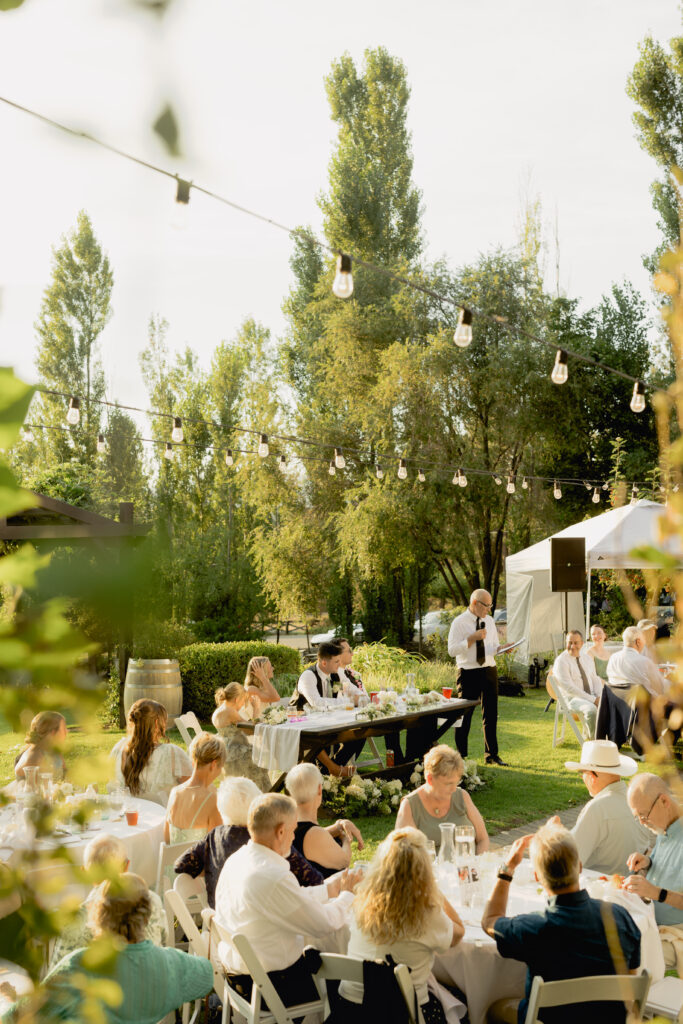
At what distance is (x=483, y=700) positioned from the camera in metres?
9.64

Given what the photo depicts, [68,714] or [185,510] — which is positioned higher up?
[185,510]

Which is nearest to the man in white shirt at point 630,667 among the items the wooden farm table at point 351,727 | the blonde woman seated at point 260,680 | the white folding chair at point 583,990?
the wooden farm table at point 351,727

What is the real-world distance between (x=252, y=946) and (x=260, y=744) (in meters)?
3.98

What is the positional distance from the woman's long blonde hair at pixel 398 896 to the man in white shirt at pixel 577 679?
22.6ft

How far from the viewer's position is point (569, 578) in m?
11.6

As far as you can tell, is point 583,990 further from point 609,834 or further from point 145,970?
point 609,834

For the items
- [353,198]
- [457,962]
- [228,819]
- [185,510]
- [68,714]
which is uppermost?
[353,198]

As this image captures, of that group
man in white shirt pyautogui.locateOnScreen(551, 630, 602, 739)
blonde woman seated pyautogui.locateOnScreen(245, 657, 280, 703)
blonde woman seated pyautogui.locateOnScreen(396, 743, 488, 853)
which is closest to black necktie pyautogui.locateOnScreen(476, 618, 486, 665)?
man in white shirt pyautogui.locateOnScreen(551, 630, 602, 739)

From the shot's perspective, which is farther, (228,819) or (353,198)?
(353,198)

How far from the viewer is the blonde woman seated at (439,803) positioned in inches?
195

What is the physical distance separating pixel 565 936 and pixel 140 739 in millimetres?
3155

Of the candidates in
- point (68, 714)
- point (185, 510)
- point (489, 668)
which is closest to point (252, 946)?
point (185, 510)

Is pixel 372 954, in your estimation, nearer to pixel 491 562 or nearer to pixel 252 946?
pixel 252 946

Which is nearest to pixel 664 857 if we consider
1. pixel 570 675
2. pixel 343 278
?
pixel 343 278
